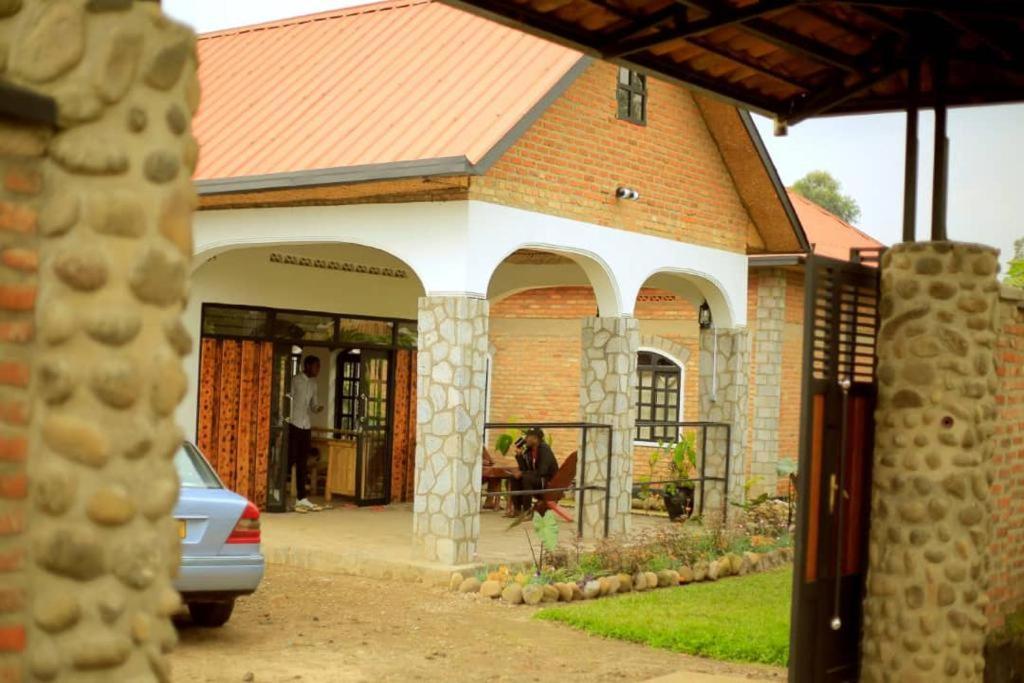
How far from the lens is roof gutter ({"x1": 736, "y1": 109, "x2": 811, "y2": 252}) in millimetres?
16312

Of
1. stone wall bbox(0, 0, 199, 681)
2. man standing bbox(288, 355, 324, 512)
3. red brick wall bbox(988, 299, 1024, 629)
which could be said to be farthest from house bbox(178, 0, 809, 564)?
stone wall bbox(0, 0, 199, 681)

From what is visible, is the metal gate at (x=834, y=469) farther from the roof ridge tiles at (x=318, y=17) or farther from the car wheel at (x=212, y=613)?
the roof ridge tiles at (x=318, y=17)

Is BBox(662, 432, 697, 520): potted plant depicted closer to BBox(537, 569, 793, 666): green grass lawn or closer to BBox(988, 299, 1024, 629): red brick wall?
BBox(537, 569, 793, 666): green grass lawn

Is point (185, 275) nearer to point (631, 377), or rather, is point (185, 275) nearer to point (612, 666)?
point (612, 666)

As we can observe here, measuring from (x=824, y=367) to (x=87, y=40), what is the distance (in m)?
5.17

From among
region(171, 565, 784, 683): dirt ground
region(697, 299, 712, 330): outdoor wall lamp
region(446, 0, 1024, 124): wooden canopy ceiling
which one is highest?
region(446, 0, 1024, 124): wooden canopy ceiling

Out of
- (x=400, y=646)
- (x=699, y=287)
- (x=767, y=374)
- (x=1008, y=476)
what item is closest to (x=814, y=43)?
(x=1008, y=476)

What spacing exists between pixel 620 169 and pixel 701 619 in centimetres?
613

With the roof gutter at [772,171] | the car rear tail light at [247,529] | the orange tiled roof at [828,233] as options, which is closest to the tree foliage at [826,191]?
the orange tiled roof at [828,233]

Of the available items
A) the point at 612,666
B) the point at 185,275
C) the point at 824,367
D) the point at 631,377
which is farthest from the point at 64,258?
the point at 631,377

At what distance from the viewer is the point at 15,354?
3418 millimetres

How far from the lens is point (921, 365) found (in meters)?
7.79

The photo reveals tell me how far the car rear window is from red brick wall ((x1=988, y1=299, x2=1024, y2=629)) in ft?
19.2

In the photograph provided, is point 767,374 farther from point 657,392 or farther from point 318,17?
point 318,17
